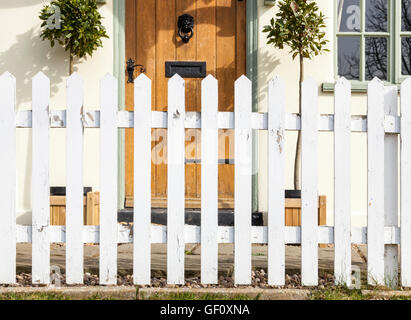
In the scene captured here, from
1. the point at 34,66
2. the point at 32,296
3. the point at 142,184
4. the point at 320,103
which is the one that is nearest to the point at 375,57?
the point at 320,103

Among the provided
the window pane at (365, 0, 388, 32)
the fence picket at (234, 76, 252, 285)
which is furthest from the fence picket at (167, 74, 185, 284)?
the window pane at (365, 0, 388, 32)

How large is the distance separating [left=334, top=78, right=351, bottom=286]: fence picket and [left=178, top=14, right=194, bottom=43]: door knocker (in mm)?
2319

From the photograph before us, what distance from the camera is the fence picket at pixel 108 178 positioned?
2805 millimetres

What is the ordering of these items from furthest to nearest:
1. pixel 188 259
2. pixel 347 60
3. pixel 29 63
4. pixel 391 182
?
pixel 347 60, pixel 29 63, pixel 188 259, pixel 391 182

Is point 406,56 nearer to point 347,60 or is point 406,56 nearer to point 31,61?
point 347,60

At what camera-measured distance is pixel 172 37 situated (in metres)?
4.88

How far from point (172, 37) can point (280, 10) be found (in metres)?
1.03

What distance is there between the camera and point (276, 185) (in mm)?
2830

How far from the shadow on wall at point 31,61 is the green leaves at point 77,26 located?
0.62 ft

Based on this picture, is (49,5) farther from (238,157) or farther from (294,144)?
(238,157)

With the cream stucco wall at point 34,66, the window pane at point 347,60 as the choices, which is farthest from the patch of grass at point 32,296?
the window pane at point 347,60

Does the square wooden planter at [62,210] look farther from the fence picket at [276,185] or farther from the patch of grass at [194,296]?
the fence picket at [276,185]

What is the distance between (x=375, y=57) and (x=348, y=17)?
1.51 feet

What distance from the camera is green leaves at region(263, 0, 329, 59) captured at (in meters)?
4.45
